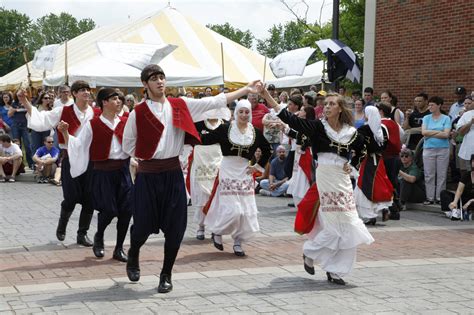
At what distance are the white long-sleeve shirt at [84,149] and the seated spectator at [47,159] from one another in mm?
9255

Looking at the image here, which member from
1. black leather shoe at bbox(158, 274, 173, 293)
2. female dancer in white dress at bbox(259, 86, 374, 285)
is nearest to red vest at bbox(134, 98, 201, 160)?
female dancer in white dress at bbox(259, 86, 374, 285)

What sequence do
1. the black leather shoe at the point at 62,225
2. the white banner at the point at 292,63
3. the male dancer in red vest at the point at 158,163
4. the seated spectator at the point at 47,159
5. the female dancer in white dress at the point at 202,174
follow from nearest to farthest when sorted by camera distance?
the male dancer in red vest at the point at 158,163
the black leather shoe at the point at 62,225
the female dancer in white dress at the point at 202,174
the seated spectator at the point at 47,159
the white banner at the point at 292,63

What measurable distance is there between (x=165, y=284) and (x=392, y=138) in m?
6.25

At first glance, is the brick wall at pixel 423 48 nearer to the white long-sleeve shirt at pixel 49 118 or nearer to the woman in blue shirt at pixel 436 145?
the woman in blue shirt at pixel 436 145

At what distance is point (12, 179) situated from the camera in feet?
55.7

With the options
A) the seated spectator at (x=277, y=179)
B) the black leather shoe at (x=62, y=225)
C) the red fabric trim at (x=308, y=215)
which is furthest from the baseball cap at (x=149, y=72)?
the seated spectator at (x=277, y=179)

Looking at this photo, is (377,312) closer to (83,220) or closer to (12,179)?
(83,220)

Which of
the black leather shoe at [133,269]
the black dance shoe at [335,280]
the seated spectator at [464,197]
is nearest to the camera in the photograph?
the black leather shoe at [133,269]

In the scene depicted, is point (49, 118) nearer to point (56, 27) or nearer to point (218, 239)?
point (218, 239)

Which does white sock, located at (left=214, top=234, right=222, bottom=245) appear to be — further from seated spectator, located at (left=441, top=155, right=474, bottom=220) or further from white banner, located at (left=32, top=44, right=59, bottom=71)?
white banner, located at (left=32, top=44, right=59, bottom=71)

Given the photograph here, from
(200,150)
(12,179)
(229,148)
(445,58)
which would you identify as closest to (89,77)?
(12,179)

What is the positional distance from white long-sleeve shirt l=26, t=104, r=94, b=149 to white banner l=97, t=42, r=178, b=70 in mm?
7611

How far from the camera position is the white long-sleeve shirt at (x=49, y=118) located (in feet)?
27.0

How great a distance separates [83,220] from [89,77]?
538 inches
